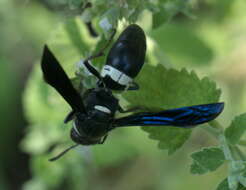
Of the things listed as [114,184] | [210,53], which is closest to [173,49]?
[210,53]

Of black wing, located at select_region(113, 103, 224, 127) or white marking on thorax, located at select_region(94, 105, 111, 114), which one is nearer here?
black wing, located at select_region(113, 103, 224, 127)

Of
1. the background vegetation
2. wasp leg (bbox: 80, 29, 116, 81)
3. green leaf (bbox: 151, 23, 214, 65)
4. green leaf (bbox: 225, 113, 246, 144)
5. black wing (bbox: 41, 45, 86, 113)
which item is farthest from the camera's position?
green leaf (bbox: 151, 23, 214, 65)

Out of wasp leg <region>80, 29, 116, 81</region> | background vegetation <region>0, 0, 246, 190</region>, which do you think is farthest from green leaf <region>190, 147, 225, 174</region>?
wasp leg <region>80, 29, 116, 81</region>

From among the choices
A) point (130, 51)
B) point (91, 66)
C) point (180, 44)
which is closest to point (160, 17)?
point (130, 51)

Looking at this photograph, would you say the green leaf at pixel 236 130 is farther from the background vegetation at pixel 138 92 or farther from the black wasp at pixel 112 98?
the black wasp at pixel 112 98

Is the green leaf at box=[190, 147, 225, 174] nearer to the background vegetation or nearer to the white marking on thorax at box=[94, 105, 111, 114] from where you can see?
the background vegetation

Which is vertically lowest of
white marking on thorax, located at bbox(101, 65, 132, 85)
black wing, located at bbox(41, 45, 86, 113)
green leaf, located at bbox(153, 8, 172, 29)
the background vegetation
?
the background vegetation

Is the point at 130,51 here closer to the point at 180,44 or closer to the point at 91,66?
the point at 91,66

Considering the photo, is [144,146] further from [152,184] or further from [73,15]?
[73,15]

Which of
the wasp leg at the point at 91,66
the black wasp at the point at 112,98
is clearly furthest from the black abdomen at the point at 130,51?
the wasp leg at the point at 91,66
